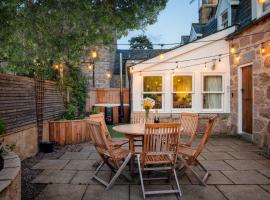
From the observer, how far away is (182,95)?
8.99 metres

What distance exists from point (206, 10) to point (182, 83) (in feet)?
24.0

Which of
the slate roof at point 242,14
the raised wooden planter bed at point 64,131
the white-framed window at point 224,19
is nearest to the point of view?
the raised wooden planter bed at point 64,131

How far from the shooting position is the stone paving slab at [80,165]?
16.4ft

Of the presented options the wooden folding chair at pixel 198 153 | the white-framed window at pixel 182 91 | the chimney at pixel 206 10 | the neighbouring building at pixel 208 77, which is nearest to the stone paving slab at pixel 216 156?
the wooden folding chair at pixel 198 153

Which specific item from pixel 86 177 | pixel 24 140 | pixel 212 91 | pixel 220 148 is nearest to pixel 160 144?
pixel 86 177

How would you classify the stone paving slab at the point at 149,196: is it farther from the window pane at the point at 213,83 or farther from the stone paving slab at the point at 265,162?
the window pane at the point at 213,83

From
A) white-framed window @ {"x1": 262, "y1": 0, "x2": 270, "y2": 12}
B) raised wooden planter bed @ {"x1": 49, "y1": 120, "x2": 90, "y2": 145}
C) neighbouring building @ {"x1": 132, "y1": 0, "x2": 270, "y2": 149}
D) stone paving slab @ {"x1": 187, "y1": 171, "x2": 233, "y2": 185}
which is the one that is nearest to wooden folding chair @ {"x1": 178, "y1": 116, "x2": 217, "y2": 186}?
stone paving slab @ {"x1": 187, "y1": 171, "x2": 233, "y2": 185}

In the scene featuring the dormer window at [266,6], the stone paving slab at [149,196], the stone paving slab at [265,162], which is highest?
the dormer window at [266,6]

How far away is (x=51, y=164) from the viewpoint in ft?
17.4

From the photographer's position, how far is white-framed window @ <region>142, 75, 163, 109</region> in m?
9.03

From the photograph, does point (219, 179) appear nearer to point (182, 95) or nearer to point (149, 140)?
point (149, 140)

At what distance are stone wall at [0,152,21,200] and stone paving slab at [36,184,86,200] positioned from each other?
700mm

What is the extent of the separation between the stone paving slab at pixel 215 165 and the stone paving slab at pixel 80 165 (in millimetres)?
2245

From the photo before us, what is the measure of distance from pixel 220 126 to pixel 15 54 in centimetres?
662
